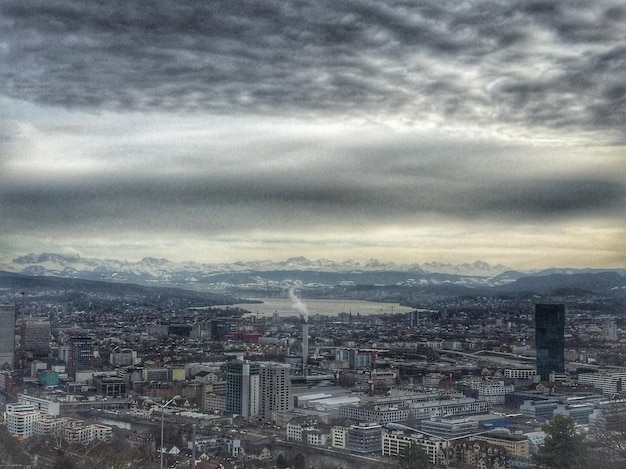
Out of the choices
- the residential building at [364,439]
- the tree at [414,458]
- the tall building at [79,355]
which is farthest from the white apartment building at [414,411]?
the tall building at [79,355]

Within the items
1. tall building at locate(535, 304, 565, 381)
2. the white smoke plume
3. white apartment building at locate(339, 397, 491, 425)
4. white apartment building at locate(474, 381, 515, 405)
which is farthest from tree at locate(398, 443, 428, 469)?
the white smoke plume

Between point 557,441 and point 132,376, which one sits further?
point 132,376

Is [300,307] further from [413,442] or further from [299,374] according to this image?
[413,442]

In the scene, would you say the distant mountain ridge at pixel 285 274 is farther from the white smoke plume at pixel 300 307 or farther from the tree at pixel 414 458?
the tree at pixel 414 458

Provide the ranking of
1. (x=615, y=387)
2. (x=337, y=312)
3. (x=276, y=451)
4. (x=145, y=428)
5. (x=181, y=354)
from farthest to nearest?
(x=337, y=312)
(x=181, y=354)
(x=615, y=387)
(x=145, y=428)
(x=276, y=451)

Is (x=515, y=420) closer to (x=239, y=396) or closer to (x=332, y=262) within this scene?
(x=239, y=396)

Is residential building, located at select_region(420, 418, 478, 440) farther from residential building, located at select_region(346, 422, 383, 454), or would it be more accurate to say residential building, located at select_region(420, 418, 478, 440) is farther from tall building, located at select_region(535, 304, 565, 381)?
tall building, located at select_region(535, 304, 565, 381)

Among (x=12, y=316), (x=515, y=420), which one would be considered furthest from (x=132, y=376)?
(x=515, y=420)
